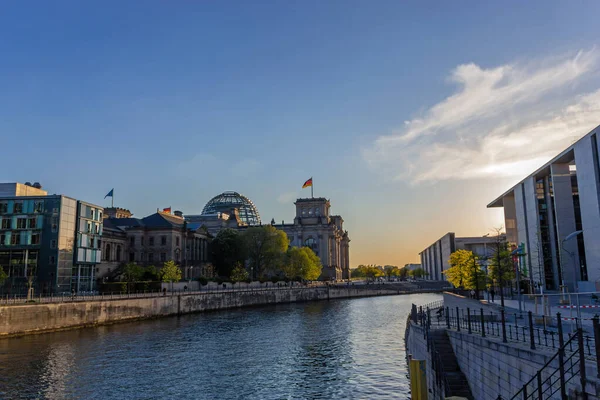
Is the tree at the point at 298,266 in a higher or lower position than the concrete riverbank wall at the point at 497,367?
higher

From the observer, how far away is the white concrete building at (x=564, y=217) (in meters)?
61.0

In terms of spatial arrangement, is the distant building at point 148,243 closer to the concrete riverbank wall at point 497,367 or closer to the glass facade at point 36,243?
the glass facade at point 36,243

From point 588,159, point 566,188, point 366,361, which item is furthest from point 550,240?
point 366,361

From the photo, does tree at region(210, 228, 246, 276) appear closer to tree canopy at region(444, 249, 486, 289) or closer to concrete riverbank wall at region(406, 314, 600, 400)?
tree canopy at region(444, 249, 486, 289)

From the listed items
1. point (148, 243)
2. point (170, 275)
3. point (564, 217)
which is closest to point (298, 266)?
point (148, 243)

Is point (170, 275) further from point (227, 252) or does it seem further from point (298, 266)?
point (298, 266)

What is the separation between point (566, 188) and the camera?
73.8 m

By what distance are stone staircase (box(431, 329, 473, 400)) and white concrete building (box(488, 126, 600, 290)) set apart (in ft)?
124

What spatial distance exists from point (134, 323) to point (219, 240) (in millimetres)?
75475

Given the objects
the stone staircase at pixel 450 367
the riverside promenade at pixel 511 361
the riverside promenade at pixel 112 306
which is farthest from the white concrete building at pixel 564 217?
the riverside promenade at pixel 112 306

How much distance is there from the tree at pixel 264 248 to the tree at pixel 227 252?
10.1ft

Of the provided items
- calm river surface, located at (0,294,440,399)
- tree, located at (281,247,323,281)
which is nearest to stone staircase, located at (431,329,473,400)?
calm river surface, located at (0,294,440,399)

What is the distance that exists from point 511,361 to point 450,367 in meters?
7.44

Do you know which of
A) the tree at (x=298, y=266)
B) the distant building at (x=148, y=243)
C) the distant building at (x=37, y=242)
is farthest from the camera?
the tree at (x=298, y=266)
